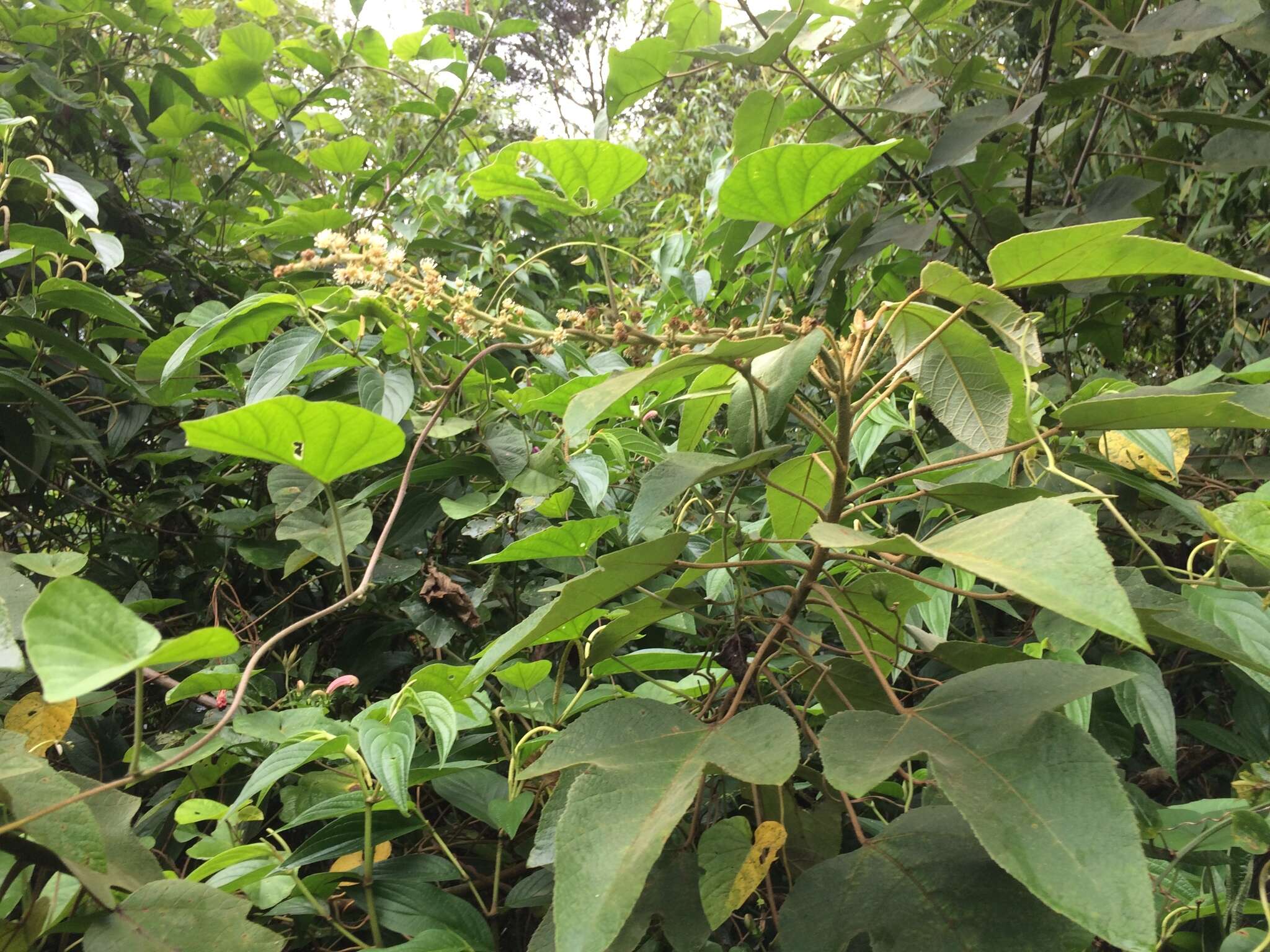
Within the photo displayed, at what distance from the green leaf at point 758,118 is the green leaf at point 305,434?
0.56m

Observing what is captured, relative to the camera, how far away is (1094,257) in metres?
0.44

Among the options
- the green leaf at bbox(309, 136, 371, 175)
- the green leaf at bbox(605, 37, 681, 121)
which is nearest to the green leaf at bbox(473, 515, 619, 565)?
the green leaf at bbox(605, 37, 681, 121)

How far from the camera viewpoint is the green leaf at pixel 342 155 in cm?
139

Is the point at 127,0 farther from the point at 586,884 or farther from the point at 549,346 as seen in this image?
the point at 586,884

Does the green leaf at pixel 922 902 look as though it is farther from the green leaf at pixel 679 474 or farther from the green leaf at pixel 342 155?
A: the green leaf at pixel 342 155

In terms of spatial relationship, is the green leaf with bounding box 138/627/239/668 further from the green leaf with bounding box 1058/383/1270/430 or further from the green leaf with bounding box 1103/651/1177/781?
the green leaf with bounding box 1103/651/1177/781

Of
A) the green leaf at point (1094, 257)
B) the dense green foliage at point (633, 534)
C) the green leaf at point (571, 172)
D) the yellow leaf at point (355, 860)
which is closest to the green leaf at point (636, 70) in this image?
the dense green foliage at point (633, 534)

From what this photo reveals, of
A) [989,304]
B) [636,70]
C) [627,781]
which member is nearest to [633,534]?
[627,781]

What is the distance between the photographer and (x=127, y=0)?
142 centimetres

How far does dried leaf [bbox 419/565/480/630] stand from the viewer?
2.50 feet

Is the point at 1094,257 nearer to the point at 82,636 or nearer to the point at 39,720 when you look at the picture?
the point at 82,636

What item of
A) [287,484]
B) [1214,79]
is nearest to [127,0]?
[287,484]

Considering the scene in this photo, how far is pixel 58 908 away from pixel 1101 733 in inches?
29.1

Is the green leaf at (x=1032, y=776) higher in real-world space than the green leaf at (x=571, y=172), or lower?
lower
